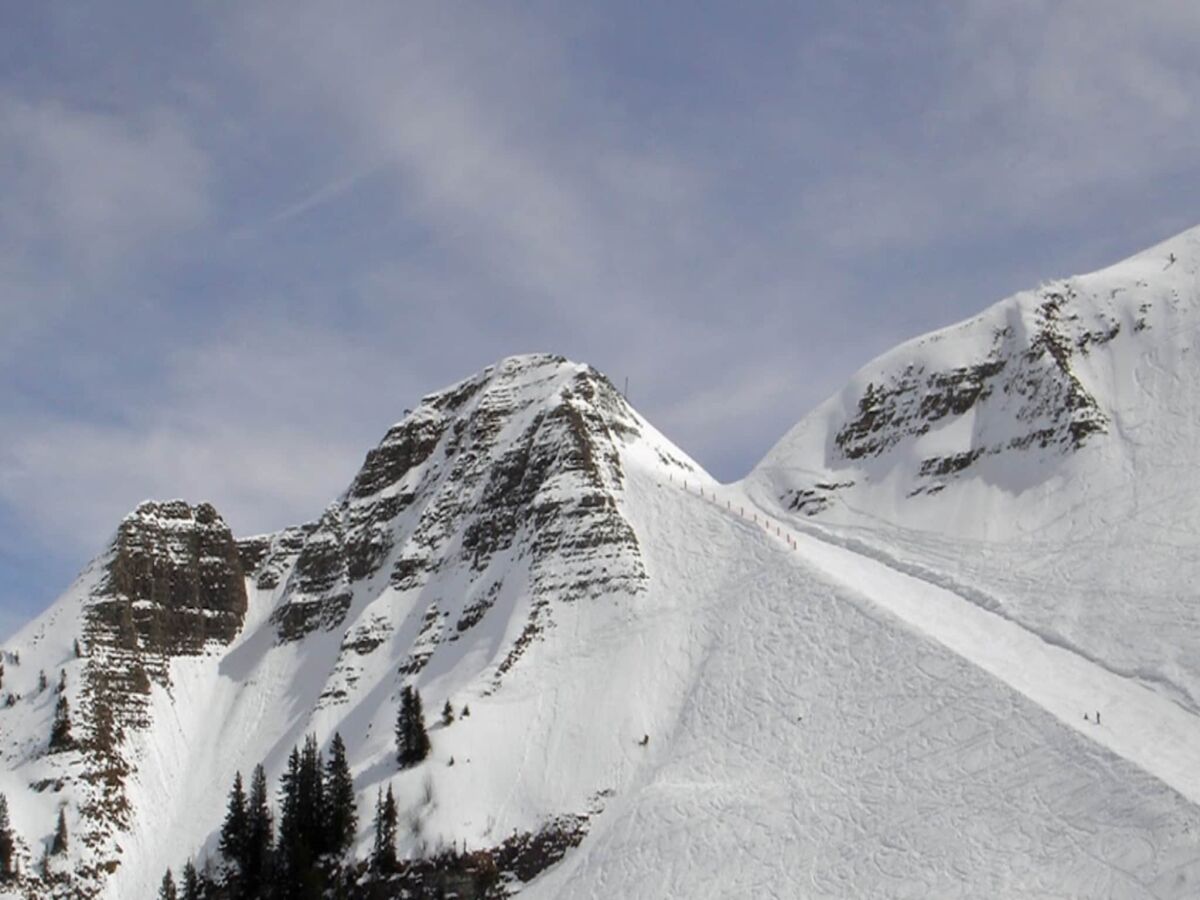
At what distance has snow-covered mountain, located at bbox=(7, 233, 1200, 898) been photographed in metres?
83.5

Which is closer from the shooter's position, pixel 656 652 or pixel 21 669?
pixel 656 652

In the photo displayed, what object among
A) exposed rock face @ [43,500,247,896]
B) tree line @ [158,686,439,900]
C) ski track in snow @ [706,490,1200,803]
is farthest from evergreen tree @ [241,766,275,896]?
ski track in snow @ [706,490,1200,803]

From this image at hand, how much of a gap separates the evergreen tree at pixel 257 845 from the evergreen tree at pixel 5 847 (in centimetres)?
1753

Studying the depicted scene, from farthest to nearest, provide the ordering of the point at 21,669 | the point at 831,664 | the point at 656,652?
the point at 21,669 < the point at 656,652 < the point at 831,664

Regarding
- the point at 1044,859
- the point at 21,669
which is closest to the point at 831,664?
the point at 1044,859

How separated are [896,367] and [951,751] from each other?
58.7 meters

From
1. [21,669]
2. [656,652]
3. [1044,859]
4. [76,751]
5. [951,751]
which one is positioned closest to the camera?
[1044,859]

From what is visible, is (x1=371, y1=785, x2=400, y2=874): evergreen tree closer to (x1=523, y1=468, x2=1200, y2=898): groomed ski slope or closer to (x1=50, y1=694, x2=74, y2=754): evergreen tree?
(x1=523, y1=468, x2=1200, y2=898): groomed ski slope

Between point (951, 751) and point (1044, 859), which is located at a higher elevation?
point (951, 751)

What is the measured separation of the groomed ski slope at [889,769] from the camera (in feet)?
251

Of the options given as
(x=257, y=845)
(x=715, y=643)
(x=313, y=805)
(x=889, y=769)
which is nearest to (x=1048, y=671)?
(x=889, y=769)

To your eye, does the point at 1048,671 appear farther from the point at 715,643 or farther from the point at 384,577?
the point at 384,577

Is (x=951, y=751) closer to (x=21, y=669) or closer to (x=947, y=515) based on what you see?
(x=947, y=515)

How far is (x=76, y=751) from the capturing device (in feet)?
388
